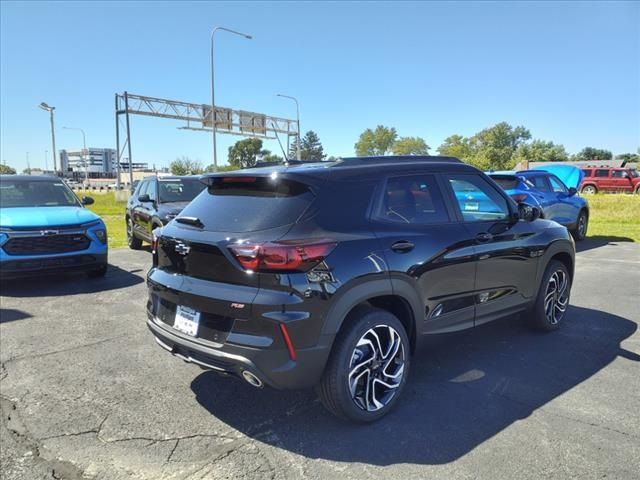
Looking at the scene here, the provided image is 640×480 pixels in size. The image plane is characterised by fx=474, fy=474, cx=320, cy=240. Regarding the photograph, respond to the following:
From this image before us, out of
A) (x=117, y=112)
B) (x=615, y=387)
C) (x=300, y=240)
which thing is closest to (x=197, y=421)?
(x=300, y=240)

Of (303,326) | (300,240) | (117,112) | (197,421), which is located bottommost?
(197,421)

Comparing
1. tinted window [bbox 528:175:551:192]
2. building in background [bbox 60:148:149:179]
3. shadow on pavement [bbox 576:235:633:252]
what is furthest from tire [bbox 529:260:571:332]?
building in background [bbox 60:148:149:179]

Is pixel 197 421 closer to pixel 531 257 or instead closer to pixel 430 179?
pixel 430 179

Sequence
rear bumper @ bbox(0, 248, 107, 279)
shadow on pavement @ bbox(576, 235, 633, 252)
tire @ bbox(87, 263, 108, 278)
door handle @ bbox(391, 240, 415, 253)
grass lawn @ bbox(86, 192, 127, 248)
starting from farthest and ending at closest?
grass lawn @ bbox(86, 192, 127, 248), shadow on pavement @ bbox(576, 235, 633, 252), tire @ bbox(87, 263, 108, 278), rear bumper @ bbox(0, 248, 107, 279), door handle @ bbox(391, 240, 415, 253)

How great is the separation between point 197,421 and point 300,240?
1490 mm

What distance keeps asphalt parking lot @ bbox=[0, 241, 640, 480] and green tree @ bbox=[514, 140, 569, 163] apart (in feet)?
331

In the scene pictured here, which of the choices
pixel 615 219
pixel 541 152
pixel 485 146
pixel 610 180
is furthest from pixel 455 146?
pixel 615 219

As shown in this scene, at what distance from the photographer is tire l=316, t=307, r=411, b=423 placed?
118 inches

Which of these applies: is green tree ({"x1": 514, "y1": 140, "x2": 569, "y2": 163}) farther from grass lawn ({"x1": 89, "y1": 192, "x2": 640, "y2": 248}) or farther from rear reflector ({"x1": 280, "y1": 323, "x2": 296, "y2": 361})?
rear reflector ({"x1": 280, "y1": 323, "x2": 296, "y2": 361})

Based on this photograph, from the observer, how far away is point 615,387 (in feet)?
12.2

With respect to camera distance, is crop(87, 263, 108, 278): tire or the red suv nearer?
crop(87, 263, 108, 278): tire

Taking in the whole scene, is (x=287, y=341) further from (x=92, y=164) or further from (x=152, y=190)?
(x=92, y=164)

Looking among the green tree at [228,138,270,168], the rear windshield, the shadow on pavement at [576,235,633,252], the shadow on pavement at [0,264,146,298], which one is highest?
the green tree at [228,138,270,168]

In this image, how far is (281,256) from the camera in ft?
9.18
